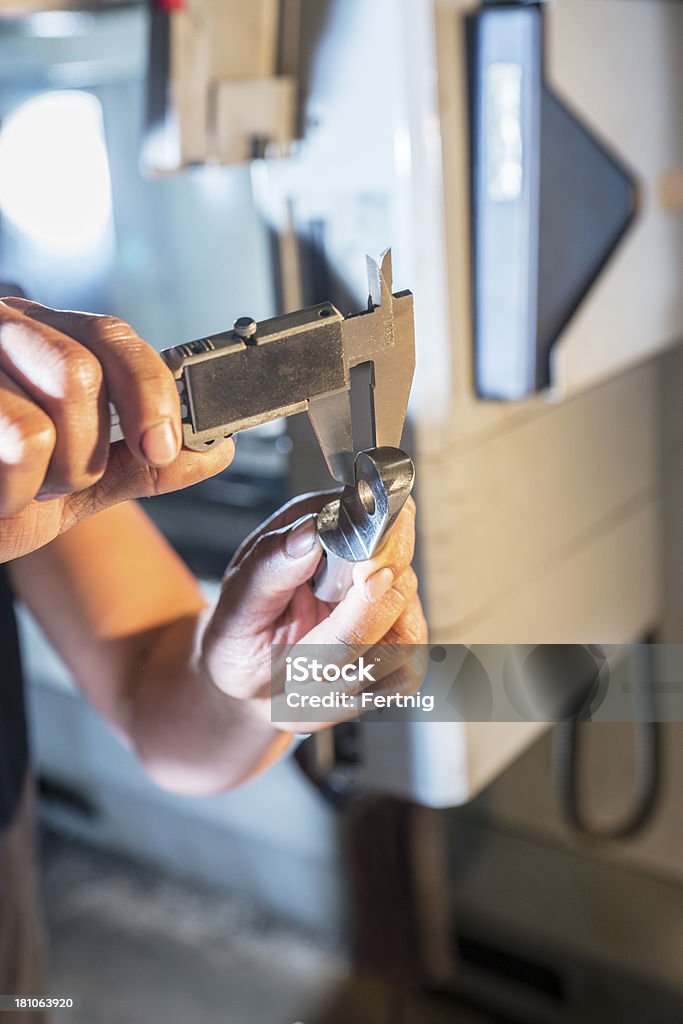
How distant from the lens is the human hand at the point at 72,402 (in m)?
0.28

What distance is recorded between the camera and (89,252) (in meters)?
0.98

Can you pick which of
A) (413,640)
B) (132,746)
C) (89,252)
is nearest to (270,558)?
(413,640)

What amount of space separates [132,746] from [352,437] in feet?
1.44

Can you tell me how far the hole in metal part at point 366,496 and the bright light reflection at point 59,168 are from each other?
693 mm

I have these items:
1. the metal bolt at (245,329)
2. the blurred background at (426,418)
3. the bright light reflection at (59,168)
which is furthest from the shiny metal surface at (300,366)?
the bright light reflection at (59,168)

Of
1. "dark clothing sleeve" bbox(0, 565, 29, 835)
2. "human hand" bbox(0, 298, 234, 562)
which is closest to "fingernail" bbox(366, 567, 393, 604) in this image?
Result: "human hand" bbox(0, 298, 234, 562)

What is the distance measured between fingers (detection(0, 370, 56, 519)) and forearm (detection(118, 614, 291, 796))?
0.90 feet

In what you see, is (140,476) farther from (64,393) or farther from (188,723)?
(188,723)

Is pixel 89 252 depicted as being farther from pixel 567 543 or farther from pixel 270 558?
pixel 270 558

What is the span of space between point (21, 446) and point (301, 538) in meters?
0.13

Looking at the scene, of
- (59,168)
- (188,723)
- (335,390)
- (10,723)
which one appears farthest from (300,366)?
(59,168)

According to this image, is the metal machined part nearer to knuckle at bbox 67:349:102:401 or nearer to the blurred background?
knuckle at bbox 67:349:102:401

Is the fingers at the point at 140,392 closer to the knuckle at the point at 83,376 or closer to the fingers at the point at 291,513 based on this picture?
the knuckle at the point at 83,376

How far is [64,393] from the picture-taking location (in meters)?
0.28
